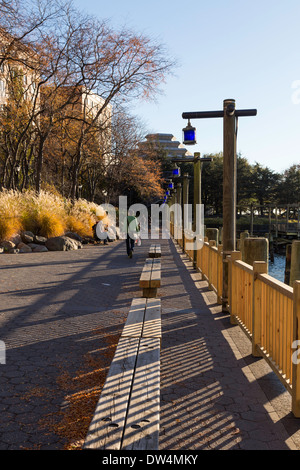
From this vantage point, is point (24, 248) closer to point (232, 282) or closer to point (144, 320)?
point (232, 282)

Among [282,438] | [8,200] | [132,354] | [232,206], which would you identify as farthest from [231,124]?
[8,200]

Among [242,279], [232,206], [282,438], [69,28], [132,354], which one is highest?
[69,28]

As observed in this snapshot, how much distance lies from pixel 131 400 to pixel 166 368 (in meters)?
1.68

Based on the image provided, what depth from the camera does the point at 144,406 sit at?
3.40m

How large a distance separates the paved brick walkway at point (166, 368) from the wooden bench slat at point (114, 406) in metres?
0.42

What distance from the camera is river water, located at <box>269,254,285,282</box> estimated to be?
27.4 m

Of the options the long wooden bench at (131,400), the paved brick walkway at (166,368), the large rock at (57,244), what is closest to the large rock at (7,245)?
the large rock at (57,244)

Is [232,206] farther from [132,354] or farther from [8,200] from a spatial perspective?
[8,200]

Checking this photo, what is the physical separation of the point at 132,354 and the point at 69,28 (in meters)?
25.6

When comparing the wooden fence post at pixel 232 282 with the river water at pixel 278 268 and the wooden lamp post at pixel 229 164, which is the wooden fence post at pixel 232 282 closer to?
the wooden lamp post at pixel 229 164

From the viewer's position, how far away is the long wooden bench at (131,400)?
9.66 ft

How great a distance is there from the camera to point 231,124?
27.2ft

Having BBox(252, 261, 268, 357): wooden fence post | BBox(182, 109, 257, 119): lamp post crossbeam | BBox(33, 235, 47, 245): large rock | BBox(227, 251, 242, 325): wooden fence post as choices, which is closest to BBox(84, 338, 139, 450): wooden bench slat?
BBox(252, 261, 268, 357): wooden fence post

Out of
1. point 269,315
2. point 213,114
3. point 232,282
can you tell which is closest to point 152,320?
point 269,315
